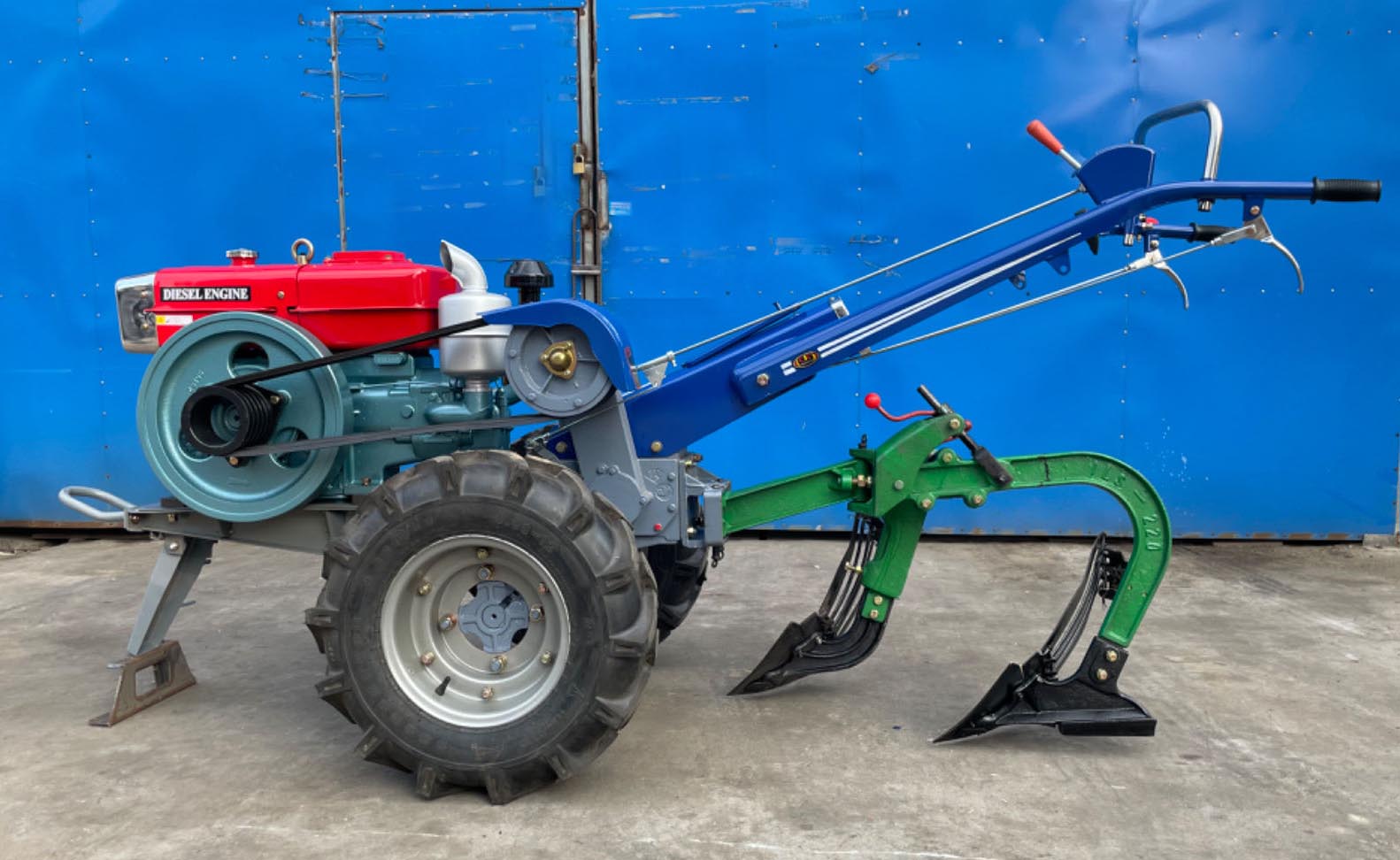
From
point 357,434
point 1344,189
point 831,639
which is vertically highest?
point 1344,189

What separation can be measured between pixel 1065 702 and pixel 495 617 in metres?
1.79

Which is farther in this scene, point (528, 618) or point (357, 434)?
point (357, 434)

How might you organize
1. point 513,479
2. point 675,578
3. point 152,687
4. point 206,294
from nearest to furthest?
1. point 513,479
2. point 206,294
3. point 152,687
4. point 675,578

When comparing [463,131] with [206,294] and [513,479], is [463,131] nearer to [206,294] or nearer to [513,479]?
[206,294]

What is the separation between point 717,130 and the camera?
20.0 ft

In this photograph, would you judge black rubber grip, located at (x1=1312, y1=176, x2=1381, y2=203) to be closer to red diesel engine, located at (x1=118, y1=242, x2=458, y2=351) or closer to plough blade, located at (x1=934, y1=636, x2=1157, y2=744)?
plough blade, located at (x1=934, y1=636, x2=1157, y2=744)

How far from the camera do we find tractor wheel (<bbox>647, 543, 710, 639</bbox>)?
402 centimetres

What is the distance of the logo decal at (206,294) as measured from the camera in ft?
11.3

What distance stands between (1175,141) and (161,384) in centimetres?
532

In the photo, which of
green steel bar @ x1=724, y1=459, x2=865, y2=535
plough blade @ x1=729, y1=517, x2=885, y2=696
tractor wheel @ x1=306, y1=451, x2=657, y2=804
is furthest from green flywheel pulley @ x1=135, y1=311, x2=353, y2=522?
plough blade @ x1=729, y1=517, x2=885, y2=696

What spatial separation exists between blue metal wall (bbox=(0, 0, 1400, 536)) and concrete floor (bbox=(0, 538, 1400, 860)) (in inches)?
56.6

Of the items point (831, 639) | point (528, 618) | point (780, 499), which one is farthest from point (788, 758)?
point (528, 618)

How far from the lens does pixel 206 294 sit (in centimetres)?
346

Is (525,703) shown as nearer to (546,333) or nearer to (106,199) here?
(546,333)
